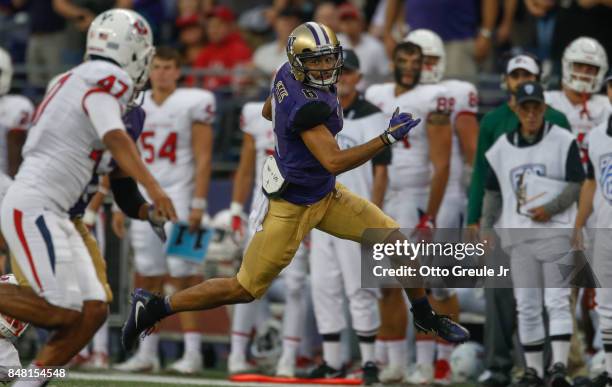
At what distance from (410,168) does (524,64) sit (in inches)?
43.8

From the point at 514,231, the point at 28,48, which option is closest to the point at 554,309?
the point at 514,231

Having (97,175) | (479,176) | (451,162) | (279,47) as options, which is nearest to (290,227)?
(97,175)

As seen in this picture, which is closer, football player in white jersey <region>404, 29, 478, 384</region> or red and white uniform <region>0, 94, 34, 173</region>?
football player in white jersey <region>404, 29, 478, 384</region>

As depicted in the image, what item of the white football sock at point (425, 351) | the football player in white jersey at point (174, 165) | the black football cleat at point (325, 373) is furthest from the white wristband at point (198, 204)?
the white football sock at point (425, 351)

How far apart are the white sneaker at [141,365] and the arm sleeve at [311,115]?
11.6 ft

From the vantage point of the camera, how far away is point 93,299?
23.3ft

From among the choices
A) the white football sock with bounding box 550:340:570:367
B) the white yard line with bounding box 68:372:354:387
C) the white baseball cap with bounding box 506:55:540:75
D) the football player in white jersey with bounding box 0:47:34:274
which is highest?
the white baseball cap with bounding box 506:55:540:75

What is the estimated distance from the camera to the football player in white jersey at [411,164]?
992 cm

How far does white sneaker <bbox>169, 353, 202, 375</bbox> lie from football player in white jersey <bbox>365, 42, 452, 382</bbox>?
1395mm

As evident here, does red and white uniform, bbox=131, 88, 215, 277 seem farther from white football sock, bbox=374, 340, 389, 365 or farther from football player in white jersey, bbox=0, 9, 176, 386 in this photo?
football player in white jersey, bbox=0, 9, 176, 386

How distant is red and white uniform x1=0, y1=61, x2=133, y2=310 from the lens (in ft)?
Result: 23.1

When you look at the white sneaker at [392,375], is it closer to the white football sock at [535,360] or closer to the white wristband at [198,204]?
the white football sock at [535,360]

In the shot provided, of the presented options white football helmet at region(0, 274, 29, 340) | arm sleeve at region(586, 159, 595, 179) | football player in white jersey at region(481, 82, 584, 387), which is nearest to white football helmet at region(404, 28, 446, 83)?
football player in white jersey at region(481, 82, 584, 387)

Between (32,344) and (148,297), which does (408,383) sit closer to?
(148,297)
